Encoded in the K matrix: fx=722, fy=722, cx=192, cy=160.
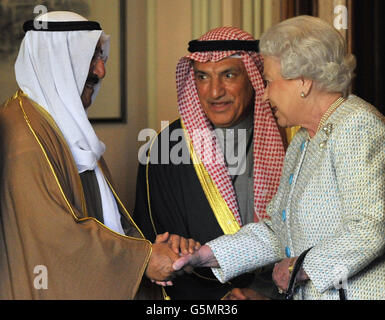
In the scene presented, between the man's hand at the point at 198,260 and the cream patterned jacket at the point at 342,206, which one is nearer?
the cream patterned jacket at the point at 342,206

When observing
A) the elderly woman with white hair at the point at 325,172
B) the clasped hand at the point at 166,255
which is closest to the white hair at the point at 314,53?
the elderly woman with white hair at the point at 325,172

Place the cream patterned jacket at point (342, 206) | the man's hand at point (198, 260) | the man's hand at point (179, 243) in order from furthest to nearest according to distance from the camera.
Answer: the man's hand at point (179, 243) → the man's hand at point (198, 260) → the cream patterned jacket at point (342, 206)

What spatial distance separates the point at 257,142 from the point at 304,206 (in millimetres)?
910

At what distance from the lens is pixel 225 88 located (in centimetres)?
334

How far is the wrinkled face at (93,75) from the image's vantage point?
120 inches

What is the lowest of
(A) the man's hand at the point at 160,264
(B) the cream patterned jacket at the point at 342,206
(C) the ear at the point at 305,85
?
(A) the man's hand at the point at 160,264

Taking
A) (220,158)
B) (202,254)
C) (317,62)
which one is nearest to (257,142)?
(220,158)

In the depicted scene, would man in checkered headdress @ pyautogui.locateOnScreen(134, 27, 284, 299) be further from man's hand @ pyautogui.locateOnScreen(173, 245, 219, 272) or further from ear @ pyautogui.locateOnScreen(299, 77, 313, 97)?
ear @ pyautogui.locateOnScreen(299, 77, 313, 97)

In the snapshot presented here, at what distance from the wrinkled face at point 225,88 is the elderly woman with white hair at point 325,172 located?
69 cm

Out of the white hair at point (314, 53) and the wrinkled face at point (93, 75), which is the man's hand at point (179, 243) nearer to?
the wrinkled face at point (93, 75)

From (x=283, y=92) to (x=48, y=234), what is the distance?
0.99m

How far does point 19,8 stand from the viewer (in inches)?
162

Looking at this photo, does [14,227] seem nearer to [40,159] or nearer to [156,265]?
[40,159]

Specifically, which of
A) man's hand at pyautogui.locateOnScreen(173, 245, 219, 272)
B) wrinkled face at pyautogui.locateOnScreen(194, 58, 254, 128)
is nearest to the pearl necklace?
man's hand at pyautogui.locateOnScreen(173, 245, 219, 272)
